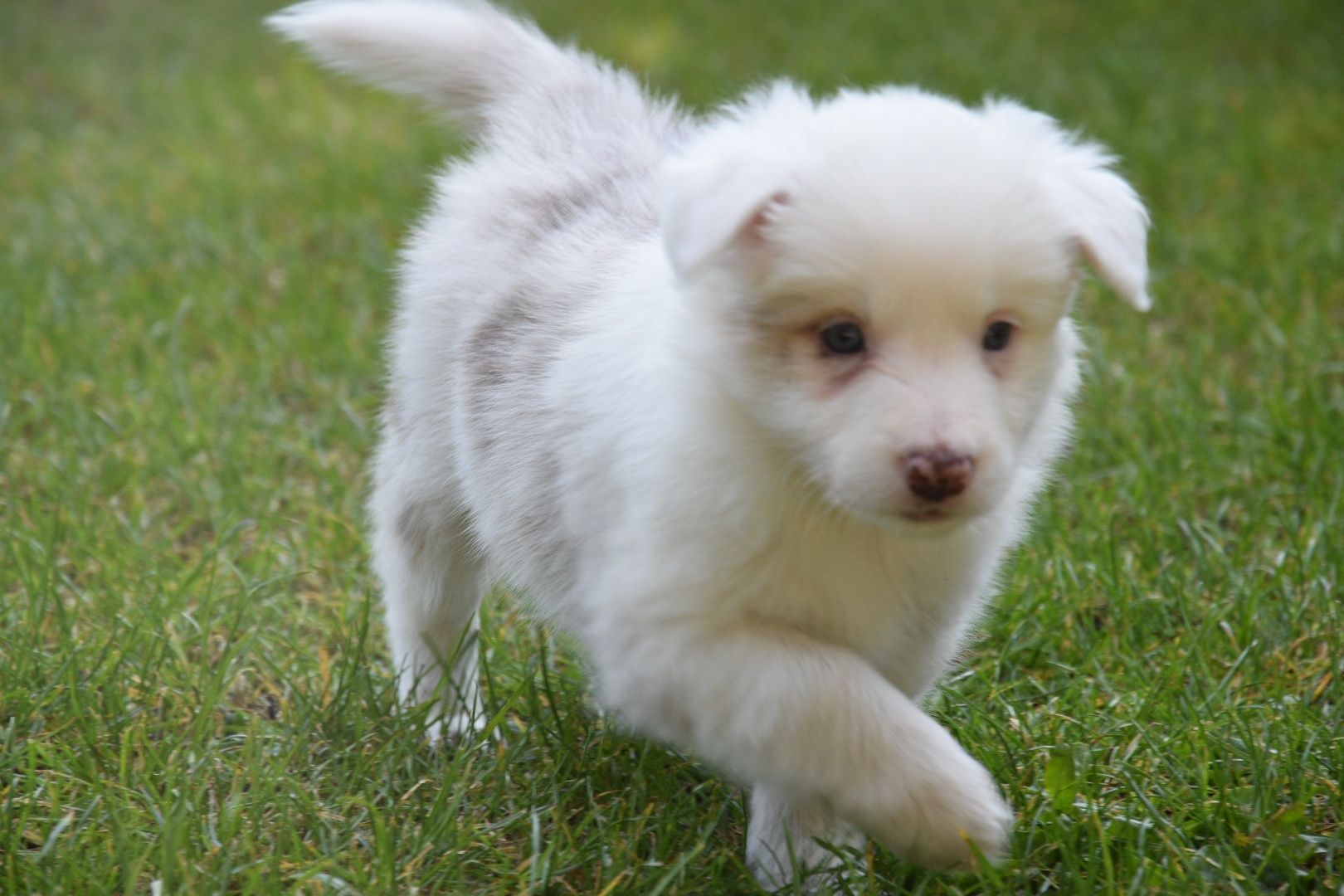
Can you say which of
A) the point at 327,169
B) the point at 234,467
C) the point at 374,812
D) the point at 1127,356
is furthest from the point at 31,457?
the point at 1127,356

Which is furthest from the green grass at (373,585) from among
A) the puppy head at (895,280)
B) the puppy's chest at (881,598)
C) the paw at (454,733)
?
the puppy head at (895,280)

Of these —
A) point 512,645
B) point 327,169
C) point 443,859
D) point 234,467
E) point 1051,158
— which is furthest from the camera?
point 327,169

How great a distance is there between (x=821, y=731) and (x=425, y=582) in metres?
1.23

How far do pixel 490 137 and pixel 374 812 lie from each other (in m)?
1.44

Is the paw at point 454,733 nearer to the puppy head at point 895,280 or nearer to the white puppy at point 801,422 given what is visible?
the white puppy at point 801,422

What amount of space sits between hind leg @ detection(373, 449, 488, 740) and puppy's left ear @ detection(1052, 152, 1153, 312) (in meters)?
1.41

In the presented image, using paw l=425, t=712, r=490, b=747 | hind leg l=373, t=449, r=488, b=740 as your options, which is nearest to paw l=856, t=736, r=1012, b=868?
paw l=425, t=712, r=490, b=747

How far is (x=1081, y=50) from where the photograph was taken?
8367 mm

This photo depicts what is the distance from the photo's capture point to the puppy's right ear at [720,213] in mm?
2125

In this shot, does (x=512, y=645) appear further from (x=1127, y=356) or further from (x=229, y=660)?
(x=1127, y=356)

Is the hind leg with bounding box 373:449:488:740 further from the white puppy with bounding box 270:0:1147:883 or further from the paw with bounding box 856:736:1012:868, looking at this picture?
the paw with bounding box 856:736:1012:868

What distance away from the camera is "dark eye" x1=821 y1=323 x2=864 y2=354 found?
7.09ft

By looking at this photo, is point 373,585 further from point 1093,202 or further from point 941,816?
point 1093,202

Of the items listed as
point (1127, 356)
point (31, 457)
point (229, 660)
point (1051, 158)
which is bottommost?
point (31, 457)
